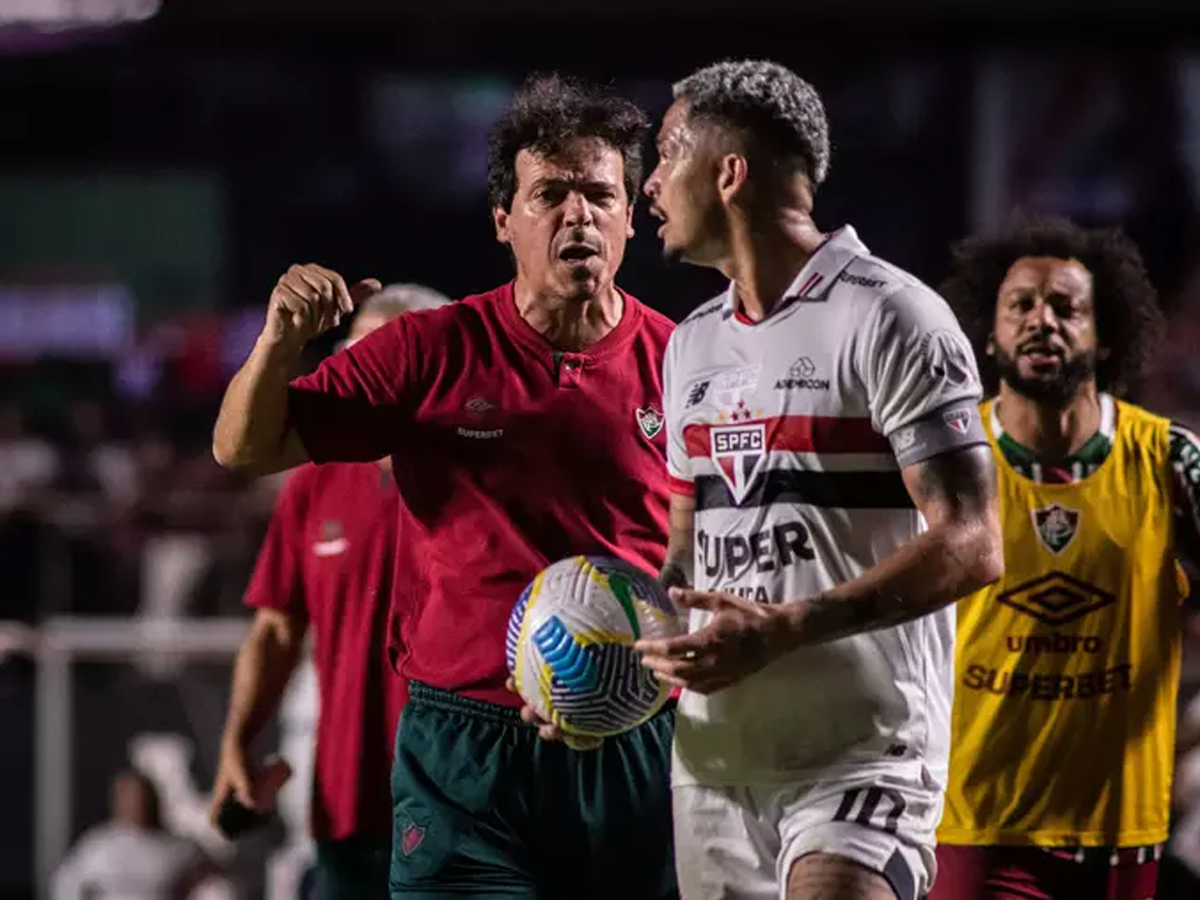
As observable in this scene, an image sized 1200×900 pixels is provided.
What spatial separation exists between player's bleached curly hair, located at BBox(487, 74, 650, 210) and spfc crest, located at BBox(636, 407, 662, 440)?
0.52 meters

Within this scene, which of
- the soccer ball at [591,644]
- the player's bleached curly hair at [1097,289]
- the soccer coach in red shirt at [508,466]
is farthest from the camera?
the player's bleached curly hair at [1097,289]

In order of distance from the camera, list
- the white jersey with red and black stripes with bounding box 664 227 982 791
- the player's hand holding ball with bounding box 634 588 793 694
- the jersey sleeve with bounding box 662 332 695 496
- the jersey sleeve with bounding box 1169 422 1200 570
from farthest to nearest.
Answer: the jersey sleeve with bounding box 1169 422 1200 570, the jersey sleeve with bounding box 662 332 695 496, the white jersey with red and black stripes with bounding box 664 227 982 791, the player's hand holding ball with bounding box 634 588 793 694

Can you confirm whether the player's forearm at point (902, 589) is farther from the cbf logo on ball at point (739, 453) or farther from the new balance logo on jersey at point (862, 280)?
the new balance logo on jersey at point (862, 280)

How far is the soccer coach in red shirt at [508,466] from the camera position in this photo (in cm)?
483

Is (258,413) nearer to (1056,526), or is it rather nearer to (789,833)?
(789,833)

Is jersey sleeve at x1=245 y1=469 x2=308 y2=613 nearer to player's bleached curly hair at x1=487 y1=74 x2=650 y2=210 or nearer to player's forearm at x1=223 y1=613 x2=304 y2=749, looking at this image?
player's forearm at x1=223 y1=613 x2=304 y2=749

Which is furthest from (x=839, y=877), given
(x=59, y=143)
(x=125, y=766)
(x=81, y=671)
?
(x=59, y=143)

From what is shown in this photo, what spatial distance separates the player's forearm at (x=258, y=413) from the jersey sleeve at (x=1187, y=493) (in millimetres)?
2195

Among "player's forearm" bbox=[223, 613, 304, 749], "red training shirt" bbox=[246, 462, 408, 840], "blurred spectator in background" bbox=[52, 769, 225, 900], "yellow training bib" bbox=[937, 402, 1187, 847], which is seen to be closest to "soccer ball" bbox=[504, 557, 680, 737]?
"yellow training bib" bbox=[937, 402, 1187, 847]

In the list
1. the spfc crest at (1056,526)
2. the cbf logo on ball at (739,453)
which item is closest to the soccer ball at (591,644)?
the cbf logo on ball at (739,453)

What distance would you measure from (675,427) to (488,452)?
560 millimetres

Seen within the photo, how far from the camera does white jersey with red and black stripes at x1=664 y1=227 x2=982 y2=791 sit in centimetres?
409

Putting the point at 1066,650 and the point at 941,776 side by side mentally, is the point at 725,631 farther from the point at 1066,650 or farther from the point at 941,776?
the point at 1066,650

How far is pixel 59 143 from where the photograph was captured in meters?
28.3
